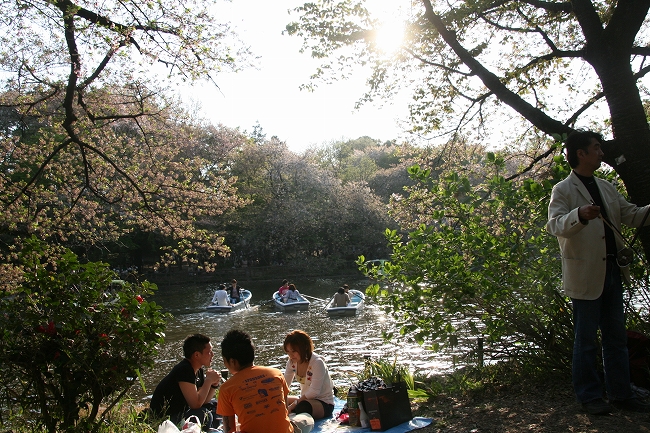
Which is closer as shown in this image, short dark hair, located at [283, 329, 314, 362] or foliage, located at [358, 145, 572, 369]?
foliage, located at [358, 145, 572, 369]

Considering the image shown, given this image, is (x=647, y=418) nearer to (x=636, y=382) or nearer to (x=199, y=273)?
(x=636, y=382)

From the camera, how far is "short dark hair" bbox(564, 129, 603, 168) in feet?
13.5

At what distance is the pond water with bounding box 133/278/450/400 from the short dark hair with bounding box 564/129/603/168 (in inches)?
148

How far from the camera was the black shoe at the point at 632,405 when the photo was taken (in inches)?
154

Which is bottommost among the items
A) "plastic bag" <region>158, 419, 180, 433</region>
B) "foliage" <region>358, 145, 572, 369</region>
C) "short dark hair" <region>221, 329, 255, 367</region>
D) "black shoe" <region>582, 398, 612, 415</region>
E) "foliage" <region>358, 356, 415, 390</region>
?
"foliage" <region>358, 356, 415, 390</region>

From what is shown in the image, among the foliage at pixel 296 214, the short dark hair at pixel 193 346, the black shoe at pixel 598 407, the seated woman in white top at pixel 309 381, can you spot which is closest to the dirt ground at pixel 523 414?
the black shoe at pixel 598 407

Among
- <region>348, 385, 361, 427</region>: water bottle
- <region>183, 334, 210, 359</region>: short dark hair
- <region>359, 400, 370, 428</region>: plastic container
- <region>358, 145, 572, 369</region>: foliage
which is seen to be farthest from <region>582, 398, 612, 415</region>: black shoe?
<region>183, 334, 210, 359</region>: short dark hair

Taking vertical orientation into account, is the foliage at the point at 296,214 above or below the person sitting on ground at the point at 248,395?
above

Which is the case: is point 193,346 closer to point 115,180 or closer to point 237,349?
point 237,349

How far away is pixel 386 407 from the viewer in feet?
16.6

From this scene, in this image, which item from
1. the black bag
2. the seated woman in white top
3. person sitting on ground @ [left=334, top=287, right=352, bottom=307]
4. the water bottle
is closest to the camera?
the black bag

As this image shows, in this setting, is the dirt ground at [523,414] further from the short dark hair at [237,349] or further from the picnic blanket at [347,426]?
the short dark hair at [237,349]

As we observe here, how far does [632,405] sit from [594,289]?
853 millimetres

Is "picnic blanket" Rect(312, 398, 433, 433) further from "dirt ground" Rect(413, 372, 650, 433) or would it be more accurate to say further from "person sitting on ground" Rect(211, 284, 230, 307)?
"person sitting on ground" Rect(211, 284, 230, 307)
